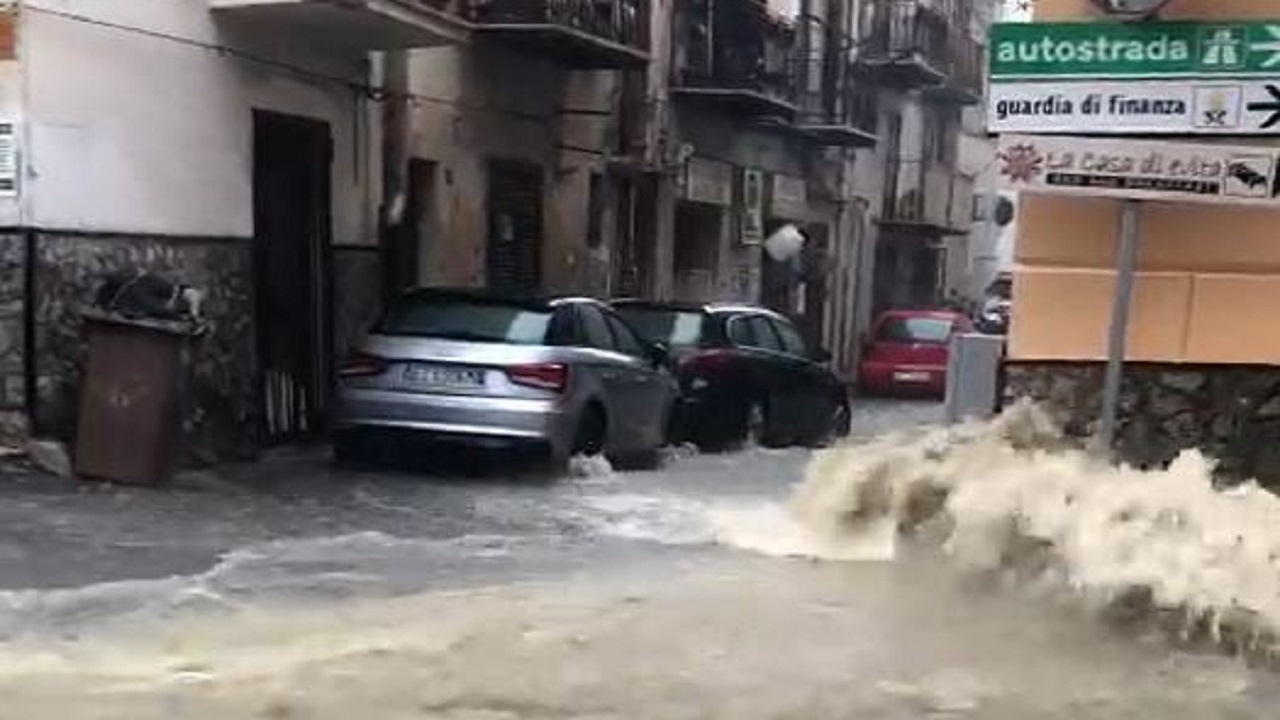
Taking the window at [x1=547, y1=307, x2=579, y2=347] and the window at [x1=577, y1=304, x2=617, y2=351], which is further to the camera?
the window at [x1=577, y1=304, x2=617, y2=351]

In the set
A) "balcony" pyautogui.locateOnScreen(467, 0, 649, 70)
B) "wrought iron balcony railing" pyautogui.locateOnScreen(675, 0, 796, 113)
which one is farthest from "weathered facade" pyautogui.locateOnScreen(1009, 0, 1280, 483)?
"wrought iron balcony railing" pyautogui.locateOnScreen(675, 0, 796, 113)

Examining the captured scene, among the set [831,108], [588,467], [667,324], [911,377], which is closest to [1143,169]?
[588,467]

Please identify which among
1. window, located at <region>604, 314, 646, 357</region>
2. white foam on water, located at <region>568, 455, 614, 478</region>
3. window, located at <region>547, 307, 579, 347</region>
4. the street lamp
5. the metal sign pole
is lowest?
white foam on water, located at <region>568, 455, 614, 478</region>

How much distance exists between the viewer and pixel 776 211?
29703 mm

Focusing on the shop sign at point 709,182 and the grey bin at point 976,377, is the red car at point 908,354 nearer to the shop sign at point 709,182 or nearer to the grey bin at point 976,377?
the shop sign at point 709,182

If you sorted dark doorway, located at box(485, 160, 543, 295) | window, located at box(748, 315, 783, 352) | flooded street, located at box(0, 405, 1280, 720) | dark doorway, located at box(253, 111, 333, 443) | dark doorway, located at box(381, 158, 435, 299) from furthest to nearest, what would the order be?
dark doorway, located at box(485, 160, 543, 295) < window, located at box(748, 315, 783, 352) < dark doorway, located at box(381, 158, 435, 299) < dark doorway, located at box(253, 111, 333, 443) < flooded street, located at box(0, 405, 1280, 720)

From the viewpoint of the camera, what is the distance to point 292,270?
15461 millimetres

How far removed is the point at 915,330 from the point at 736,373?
13.1 meters

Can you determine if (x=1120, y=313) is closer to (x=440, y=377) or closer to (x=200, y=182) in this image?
(x=440, y=377)

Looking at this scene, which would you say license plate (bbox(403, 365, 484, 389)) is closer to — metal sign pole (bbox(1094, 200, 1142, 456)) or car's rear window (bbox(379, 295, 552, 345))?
car's rear window (bbox(379, 295, 552, 345))

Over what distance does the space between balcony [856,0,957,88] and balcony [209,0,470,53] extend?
18240 millimetres

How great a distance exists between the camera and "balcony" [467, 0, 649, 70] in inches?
720

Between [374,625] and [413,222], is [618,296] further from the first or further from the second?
[374,625]

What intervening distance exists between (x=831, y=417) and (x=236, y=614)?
13.2 meters
